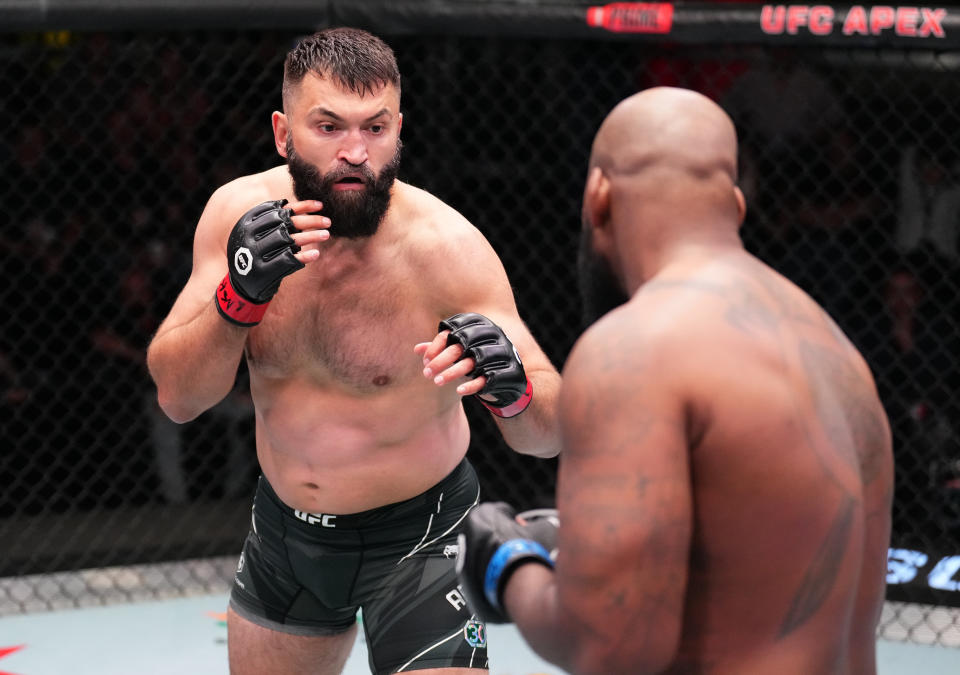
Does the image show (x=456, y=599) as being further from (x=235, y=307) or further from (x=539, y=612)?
(x=539, y=612)

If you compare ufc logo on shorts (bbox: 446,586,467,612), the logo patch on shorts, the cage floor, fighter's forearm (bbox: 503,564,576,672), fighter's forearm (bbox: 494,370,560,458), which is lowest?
the cage floor

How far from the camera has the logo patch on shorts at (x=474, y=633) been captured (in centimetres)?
238

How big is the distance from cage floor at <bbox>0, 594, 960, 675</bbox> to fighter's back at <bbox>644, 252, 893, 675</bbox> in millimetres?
2088

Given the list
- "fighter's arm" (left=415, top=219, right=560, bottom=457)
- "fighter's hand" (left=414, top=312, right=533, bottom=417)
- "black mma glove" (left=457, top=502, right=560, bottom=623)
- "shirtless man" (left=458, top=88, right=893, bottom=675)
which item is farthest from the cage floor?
"shirtless man" (left=458, top=88, right=893, bottom=675)

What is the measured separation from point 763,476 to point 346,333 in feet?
3.94

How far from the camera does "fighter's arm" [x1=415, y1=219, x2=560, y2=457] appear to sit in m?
2.31

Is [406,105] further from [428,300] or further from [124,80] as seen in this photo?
[428,300]

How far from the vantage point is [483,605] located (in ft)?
5.14

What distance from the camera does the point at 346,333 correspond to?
2426mm

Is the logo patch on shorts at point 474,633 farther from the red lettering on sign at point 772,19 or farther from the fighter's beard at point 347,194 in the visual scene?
the red lettering on sign at point 772,19

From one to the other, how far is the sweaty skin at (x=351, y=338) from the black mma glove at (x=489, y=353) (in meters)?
0.22

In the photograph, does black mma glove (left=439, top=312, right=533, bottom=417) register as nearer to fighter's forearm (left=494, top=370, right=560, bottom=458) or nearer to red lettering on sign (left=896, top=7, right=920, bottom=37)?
fighter's forearm (left=494, top=370, right=560, bottom=458)

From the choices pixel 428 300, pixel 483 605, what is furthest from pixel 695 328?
pixel 428 300

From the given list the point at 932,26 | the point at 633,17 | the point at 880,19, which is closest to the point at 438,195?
the point at 633,17
